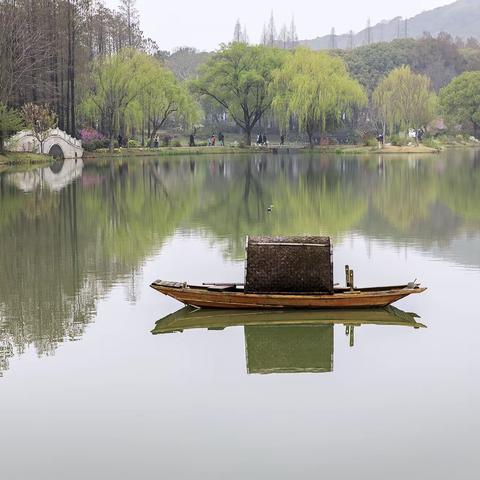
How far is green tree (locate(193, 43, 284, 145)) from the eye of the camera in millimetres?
98250

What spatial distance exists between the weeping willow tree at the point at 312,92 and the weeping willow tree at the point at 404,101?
430 inches

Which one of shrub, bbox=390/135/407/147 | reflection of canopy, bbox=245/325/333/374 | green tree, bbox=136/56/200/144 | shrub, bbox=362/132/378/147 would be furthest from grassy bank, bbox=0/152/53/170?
reflection of canopy, bbox=245/325/333/374

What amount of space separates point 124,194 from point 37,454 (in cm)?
3263

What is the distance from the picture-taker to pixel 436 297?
60.2ft

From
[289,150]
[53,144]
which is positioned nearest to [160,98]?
[289,150]

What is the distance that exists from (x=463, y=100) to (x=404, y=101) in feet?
77.1

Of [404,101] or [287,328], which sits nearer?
[287,328]

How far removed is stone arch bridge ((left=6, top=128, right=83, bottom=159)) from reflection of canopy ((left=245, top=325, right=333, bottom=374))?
61032 mm

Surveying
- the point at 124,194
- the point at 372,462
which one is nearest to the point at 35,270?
the point at 372,462

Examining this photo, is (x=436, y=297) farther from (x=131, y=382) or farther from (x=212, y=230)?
(x=212, y=230)

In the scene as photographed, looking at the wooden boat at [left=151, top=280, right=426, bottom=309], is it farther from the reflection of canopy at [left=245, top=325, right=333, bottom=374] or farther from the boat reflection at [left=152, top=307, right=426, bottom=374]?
the reflection of canopy at [left=245, top=325, right=333, bottom=374]

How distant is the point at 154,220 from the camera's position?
32312 mm

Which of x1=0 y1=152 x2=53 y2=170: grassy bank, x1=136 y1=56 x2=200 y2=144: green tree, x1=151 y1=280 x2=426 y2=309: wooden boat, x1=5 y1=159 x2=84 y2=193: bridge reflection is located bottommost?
x1=151 y1=280 x2=426 y2=309: wooden boat

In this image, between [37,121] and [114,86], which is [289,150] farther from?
[37,121]
